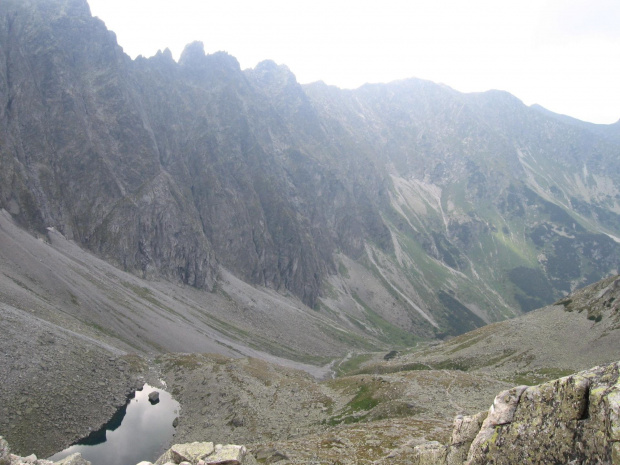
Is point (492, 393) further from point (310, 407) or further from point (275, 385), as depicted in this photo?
point (275, 385)

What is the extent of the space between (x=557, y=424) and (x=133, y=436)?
51.4 metres

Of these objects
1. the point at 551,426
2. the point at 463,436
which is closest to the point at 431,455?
the point at 463,436

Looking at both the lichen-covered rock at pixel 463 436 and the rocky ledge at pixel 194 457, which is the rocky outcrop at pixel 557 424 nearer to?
the lichen-covered rock at pixel 463 436

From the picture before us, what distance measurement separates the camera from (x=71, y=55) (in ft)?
630

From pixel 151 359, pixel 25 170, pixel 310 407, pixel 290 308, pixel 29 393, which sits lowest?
pixel 290 308

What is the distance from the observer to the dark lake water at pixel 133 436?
42.9m

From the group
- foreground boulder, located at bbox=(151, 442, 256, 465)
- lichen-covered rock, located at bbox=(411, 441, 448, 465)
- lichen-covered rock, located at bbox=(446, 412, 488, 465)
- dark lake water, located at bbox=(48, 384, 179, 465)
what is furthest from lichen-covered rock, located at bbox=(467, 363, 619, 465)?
dark lake water, located at bbox=(48, 384, 179, 465)

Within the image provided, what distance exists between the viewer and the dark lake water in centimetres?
4291

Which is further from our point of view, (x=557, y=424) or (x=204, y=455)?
(x=204, y=455)

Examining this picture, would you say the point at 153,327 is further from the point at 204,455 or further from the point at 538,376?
the point at 204,455

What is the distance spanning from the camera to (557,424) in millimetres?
11469

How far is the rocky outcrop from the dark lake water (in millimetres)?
43086

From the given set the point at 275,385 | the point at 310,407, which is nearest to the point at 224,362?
the point at 275,385

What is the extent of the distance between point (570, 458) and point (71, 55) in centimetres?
24325
